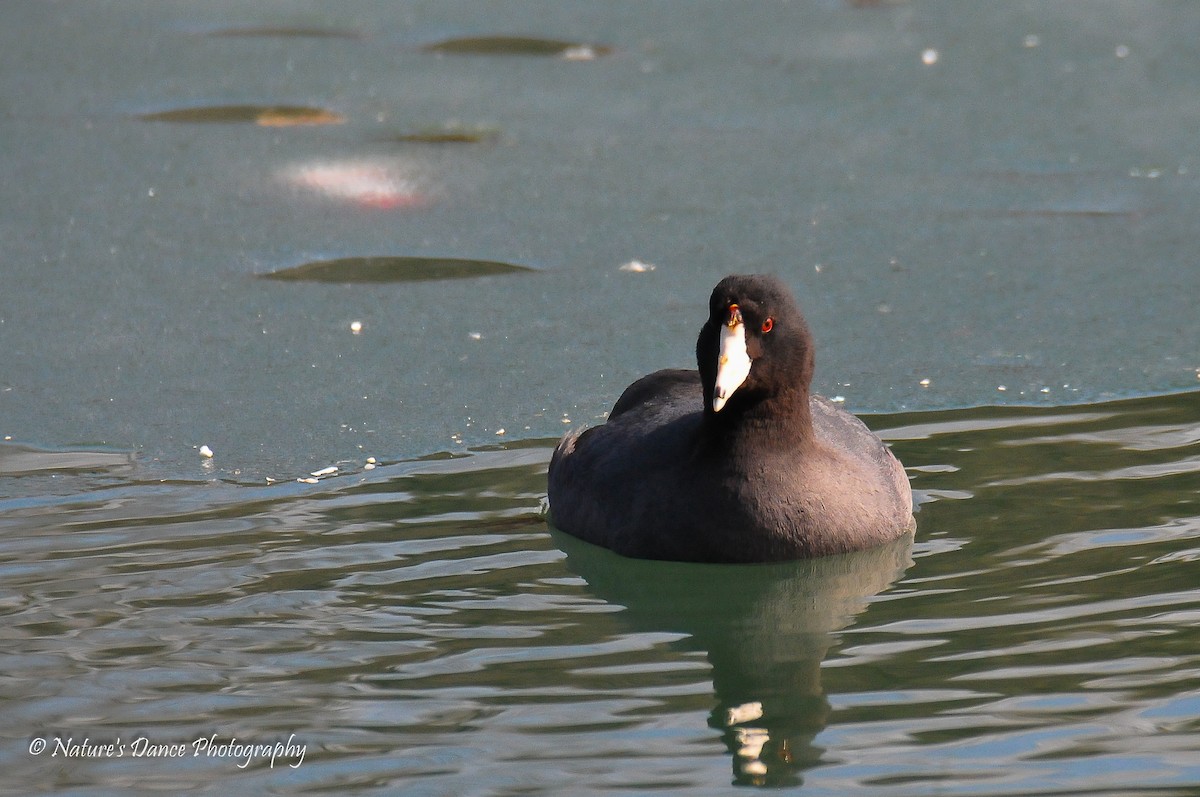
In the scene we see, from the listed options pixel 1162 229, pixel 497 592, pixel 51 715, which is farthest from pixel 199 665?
pixel 1162 229

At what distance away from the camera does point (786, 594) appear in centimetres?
452

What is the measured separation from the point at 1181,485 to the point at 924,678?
153 cm

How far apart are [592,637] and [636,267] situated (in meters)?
3.11

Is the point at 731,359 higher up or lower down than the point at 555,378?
higher up

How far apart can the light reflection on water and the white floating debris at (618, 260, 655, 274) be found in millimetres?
1743

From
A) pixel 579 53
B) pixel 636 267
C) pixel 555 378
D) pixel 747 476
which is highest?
pixel 579 53

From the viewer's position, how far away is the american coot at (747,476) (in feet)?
15.1

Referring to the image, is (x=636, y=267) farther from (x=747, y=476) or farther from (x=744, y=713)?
(x=744, y=713)

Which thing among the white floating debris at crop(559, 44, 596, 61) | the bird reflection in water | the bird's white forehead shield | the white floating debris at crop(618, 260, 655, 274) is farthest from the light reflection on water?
the white floating debris at crop(559, 44, 596, 61)

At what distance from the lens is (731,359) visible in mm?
4496

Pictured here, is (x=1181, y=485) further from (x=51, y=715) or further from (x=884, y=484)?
(x=51, y=715)

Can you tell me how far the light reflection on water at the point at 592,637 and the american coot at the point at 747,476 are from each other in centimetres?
8

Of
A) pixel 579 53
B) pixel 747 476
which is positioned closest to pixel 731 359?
pixel 747 476

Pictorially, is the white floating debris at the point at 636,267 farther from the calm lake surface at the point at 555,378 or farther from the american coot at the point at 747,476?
the american coot at the point at 747,476
